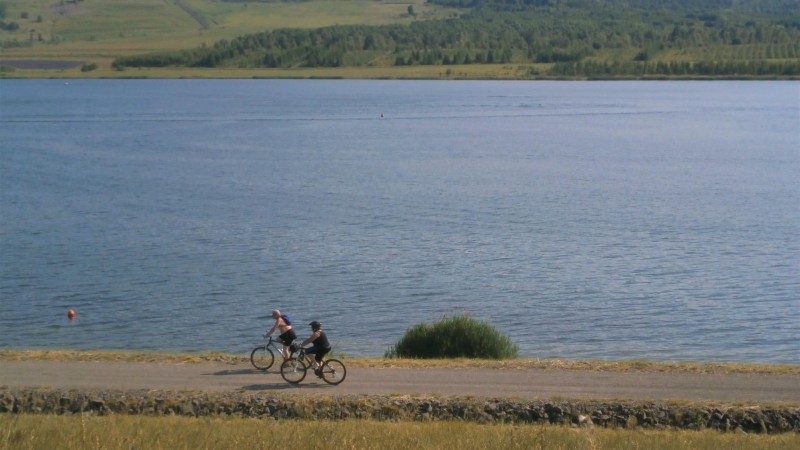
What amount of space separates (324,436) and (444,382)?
471 cm

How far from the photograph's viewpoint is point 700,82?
591 ft

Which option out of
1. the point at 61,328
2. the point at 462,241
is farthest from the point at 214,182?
the point at 61,328

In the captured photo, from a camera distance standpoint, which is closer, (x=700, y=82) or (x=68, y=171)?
(x=68, y=171)

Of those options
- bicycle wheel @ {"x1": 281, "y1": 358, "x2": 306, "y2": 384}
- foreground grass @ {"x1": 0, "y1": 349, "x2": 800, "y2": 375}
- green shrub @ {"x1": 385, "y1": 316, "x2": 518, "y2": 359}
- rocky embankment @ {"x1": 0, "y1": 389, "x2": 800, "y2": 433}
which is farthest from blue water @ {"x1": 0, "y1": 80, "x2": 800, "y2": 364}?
rocky embankment @ {"x1": 0, "y1": 389, "x2": 800, "y2": 433}

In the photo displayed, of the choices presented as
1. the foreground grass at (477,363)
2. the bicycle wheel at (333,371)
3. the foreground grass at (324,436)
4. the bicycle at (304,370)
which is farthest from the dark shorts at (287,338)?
the foreground grass at (324,436)

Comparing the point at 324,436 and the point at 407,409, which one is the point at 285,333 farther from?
the point at 324,436

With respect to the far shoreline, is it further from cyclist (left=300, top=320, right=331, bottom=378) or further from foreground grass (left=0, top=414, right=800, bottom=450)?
foreground grass (left=0, top=414, right=800, bottom=450)

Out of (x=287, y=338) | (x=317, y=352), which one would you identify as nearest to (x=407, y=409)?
(x=317, y=352)

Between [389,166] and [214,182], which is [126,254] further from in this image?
[389,166]

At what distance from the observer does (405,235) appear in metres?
44.4

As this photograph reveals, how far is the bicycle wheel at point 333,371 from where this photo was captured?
752 inches

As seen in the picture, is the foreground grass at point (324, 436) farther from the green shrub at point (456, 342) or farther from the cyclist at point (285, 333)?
the green shrub at point (456, 342)

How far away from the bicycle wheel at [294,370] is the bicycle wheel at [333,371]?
1.49 ft

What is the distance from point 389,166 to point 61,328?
39.6 m
